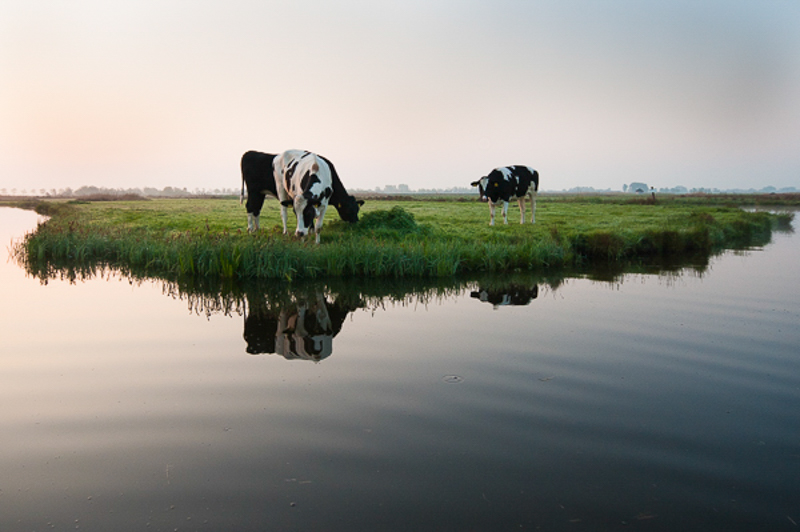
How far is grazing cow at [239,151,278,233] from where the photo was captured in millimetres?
17109

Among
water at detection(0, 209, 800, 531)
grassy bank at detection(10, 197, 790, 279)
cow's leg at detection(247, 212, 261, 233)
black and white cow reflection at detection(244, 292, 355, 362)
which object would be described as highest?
cow's leg at detection(247, 212, 261, 233)

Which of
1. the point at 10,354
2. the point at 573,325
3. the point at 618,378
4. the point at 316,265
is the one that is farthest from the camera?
the point at 316,265

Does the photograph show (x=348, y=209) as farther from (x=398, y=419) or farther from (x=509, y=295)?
(x=398, y=419)

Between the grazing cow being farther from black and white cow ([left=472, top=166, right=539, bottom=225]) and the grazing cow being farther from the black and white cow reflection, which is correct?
black and white cow ([left=472, top=166, right=539, bottom=225])

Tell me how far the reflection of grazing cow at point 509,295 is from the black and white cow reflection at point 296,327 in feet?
9.08

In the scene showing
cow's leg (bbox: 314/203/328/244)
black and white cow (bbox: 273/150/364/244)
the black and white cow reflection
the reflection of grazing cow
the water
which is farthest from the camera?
cow's leg (bbox: 314/203/328/244)

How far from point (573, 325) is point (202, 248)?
9.09 metres

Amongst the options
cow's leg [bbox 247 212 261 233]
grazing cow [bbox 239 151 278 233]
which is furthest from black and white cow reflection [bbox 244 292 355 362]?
grazing cow [bbox 239 151 278 233]

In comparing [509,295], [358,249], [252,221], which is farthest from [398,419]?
[252,221]

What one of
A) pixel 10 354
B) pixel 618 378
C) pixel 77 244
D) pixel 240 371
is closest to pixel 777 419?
pixel 618 378

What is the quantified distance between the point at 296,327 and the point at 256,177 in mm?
10247

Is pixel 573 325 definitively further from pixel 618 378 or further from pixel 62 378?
pixel 62 378

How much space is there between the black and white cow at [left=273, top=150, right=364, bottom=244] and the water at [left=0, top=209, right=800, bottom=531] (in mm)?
5931

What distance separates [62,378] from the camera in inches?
232
